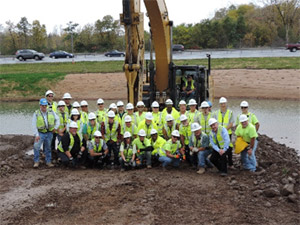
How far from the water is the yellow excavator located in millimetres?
3195

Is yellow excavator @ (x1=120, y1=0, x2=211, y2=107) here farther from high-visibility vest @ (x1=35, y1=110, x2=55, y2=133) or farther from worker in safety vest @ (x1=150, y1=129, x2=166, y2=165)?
high-visibility vest @ (x1=35, y1=110, x2=55, y2=133)

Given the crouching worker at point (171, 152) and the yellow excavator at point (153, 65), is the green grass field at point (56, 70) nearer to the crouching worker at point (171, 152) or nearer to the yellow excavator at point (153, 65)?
the yellow excavator at point (153, 65)

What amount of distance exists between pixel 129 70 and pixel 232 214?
19.2 ft

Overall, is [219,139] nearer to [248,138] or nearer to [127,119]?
[248,138]

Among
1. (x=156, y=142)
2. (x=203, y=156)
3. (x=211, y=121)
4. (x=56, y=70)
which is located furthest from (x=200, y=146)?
(x=56, y=70)

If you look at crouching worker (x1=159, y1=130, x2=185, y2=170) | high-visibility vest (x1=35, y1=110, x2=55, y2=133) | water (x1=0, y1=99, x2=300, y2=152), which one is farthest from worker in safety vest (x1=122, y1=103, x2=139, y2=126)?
water (x1=0, y1=99, x2=300, y2=152)

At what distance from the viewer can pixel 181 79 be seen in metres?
14.4

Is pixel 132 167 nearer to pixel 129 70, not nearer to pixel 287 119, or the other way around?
pixel 129 70

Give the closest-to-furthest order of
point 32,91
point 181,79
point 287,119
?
point 181,79 < point 287,119 < point 32,91

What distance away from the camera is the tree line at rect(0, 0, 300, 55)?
59.9 m

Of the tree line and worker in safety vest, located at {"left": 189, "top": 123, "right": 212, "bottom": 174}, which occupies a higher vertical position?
the tree line

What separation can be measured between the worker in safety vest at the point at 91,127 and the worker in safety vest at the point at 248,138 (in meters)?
3.61

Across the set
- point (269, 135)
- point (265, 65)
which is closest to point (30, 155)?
point (269, 135)

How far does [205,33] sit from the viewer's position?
6047 centimetres
